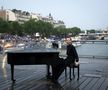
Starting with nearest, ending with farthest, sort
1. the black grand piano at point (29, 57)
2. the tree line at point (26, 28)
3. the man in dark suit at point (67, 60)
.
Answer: the black grand piano at point (29, 57) < the man in dark suit at point (67, 60) < the tree line at point (26, 28)

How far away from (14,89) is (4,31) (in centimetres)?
7426

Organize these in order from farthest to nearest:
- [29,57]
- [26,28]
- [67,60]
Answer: [26,28], [67,60], [29,57]

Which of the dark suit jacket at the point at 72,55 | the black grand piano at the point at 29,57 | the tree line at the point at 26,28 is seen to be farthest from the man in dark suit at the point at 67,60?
the tree line at the point at 26,28

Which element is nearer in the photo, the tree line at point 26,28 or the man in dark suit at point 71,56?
the man in dark suit at point 71,56

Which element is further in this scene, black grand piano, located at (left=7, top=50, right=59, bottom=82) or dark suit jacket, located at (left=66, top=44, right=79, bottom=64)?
dark suit jacket, located at (left=66, top=44, right=79, bottom=64)

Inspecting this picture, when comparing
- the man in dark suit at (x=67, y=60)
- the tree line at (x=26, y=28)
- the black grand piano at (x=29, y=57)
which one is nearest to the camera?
the black grand piano at (x=29, y=57)

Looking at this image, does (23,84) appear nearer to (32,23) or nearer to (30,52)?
(30,52)

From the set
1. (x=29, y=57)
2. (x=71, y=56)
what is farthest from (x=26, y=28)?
(x=29, y=57)

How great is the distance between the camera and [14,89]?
7547 mm

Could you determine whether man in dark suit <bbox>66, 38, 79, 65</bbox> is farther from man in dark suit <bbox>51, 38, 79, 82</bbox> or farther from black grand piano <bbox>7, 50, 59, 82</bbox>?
black grand piano <bbox>7, 50, 59, 82</bbox>

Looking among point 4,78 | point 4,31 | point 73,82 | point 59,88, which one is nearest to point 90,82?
point 73,82

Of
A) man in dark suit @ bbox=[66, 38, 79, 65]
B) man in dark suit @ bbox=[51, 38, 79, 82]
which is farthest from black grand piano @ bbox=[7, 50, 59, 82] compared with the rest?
man in dark suit @ bbox=[66, 38, 79, 65]

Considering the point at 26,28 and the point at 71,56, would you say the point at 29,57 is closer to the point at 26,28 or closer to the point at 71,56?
the point at 71,56

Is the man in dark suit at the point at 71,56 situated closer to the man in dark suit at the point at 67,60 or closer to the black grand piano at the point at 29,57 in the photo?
the man in dark suit at the point at 67,60
